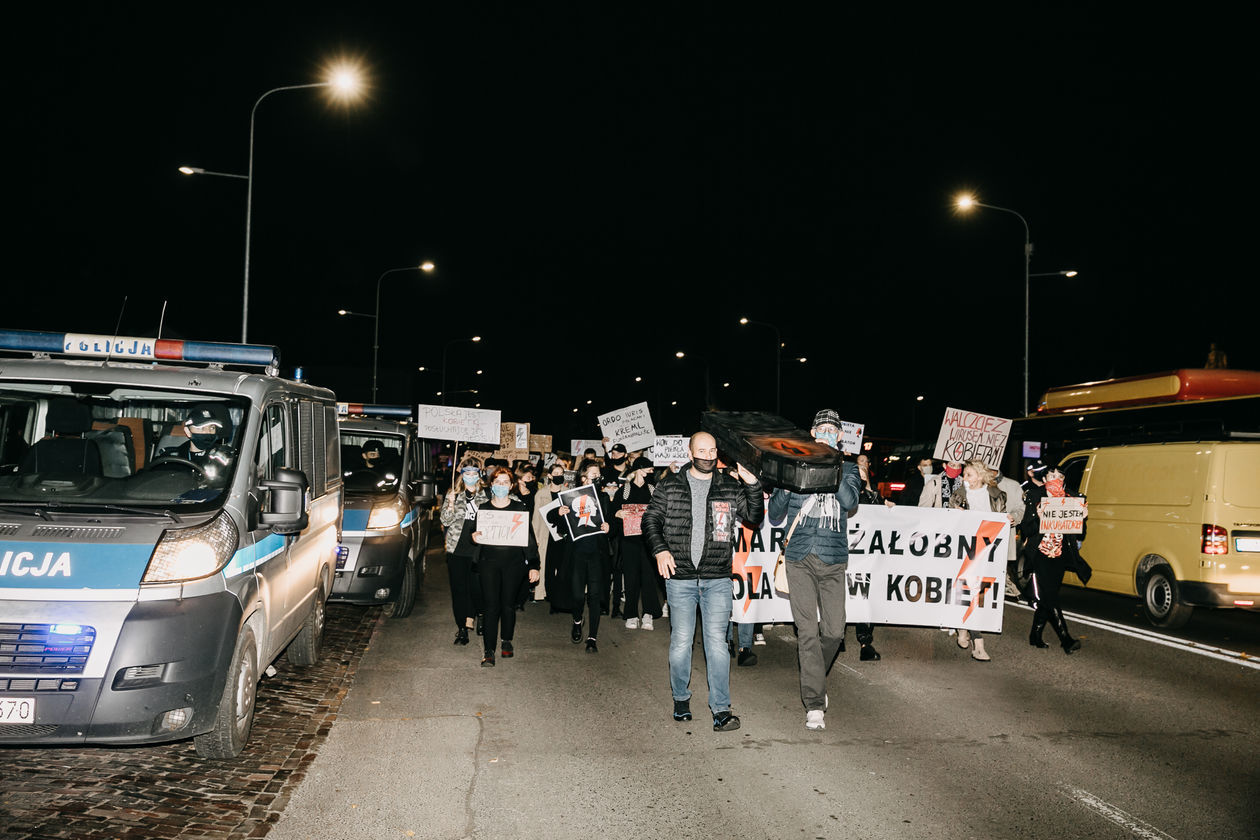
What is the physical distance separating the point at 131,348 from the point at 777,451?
14.7ft

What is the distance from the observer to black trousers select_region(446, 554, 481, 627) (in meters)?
9.51

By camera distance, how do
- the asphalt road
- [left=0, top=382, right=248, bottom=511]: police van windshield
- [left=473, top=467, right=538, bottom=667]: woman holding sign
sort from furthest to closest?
1. [left=473, top=467, right=538, bottom=667]: woman holding sign
2. [left=0, top=382, right=248, bottom=511]: police van windshield
3. the asphalt road

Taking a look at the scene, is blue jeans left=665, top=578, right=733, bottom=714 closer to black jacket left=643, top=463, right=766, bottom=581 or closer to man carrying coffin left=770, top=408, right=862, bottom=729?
black jacket left=643, top=463, right=766, bottom=581

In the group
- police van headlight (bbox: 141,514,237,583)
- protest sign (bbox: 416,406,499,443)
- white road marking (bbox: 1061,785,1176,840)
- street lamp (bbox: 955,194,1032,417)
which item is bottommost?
white road marking (bbox: 1061,785,1176,840)

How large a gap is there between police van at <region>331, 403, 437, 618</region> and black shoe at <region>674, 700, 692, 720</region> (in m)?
4.39

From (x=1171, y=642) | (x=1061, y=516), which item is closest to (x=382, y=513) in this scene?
(x=1061, y=516)

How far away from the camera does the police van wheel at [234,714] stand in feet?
17.7

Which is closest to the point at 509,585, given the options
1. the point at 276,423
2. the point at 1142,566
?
the point at 276,423

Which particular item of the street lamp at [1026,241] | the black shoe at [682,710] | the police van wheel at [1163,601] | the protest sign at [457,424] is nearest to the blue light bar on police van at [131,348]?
the black shoe at [682,710]

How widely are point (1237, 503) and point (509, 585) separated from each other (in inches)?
307

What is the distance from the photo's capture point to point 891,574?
30.7 ft

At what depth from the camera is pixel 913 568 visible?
9352 millimetres

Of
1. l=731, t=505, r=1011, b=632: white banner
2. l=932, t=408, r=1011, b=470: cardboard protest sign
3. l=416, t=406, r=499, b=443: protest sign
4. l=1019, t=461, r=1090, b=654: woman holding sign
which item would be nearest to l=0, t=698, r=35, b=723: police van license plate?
l=731, t=505, r=1011, b=632: white banner

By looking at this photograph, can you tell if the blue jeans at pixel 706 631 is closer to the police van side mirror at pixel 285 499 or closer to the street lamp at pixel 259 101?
the police van side mirror at pixel 285 499
